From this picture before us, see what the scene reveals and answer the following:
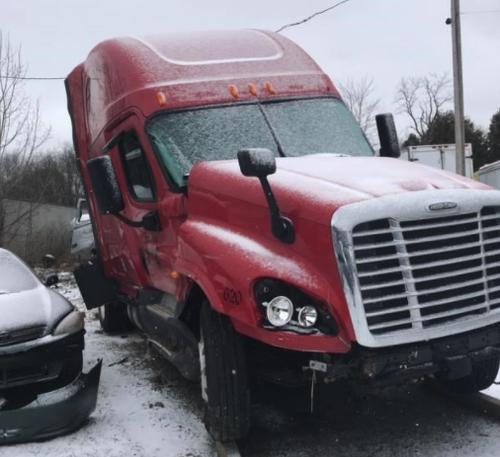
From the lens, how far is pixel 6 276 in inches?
257

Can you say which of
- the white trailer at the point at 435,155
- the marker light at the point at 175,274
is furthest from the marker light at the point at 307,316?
the white trailer at the point at 435,155

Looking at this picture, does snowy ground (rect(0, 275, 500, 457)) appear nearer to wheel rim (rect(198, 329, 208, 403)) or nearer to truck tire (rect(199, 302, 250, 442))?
truck tire (rect(199, 302, 250, 442))

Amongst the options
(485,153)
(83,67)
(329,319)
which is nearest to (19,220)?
(83,67)

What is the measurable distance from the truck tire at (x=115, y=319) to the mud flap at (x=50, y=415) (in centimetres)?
347

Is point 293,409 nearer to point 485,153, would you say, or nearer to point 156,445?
point 156,445

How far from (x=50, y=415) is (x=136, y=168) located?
7.51ft

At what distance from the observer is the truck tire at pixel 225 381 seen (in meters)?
4.25

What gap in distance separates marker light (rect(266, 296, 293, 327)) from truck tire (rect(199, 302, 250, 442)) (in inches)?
23.3

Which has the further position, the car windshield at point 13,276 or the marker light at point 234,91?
the car windshield at point 13,276

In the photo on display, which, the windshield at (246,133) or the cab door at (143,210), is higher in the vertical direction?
the windshield at (246,133)

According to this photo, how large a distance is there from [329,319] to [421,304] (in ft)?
1.83

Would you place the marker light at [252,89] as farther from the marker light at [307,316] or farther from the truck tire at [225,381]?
the marker light at [307,316]

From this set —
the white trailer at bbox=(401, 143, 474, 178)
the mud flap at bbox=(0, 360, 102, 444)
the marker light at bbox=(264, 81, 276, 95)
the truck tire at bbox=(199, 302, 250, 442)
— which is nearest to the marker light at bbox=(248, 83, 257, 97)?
the marker light at bbox=(264, 81, 276, 95)

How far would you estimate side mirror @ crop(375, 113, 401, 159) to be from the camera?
19.5ft
